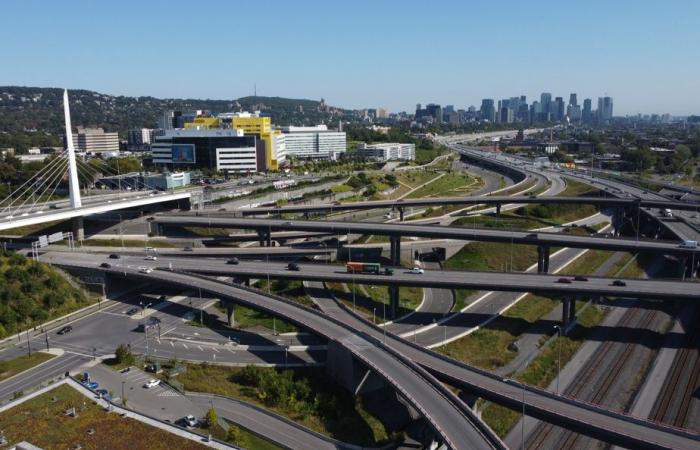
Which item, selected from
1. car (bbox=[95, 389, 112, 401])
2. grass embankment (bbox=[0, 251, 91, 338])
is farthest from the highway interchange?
car (bbox=[95, 389, 112, 401])

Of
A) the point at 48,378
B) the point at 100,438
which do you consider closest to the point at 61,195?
the point at 48,378

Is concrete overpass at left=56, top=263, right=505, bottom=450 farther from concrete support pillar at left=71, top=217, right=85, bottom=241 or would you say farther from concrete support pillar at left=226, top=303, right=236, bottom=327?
concrete support pillar at left=71, top=217, right=85, bottom=241

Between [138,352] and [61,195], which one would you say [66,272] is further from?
[61,195]

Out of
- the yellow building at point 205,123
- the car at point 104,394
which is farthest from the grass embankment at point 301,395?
the yellow building at point 205,123

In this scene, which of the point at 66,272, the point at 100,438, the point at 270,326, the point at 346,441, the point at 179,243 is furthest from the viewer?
the point at 179,243

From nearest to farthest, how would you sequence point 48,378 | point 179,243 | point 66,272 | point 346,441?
point 346,441 → point 48,378 → point 66,272 → point 179,243

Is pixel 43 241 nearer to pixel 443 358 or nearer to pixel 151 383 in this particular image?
pixel 151 383

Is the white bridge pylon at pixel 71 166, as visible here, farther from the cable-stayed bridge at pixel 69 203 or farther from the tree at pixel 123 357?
the tree at pixel 123 357
